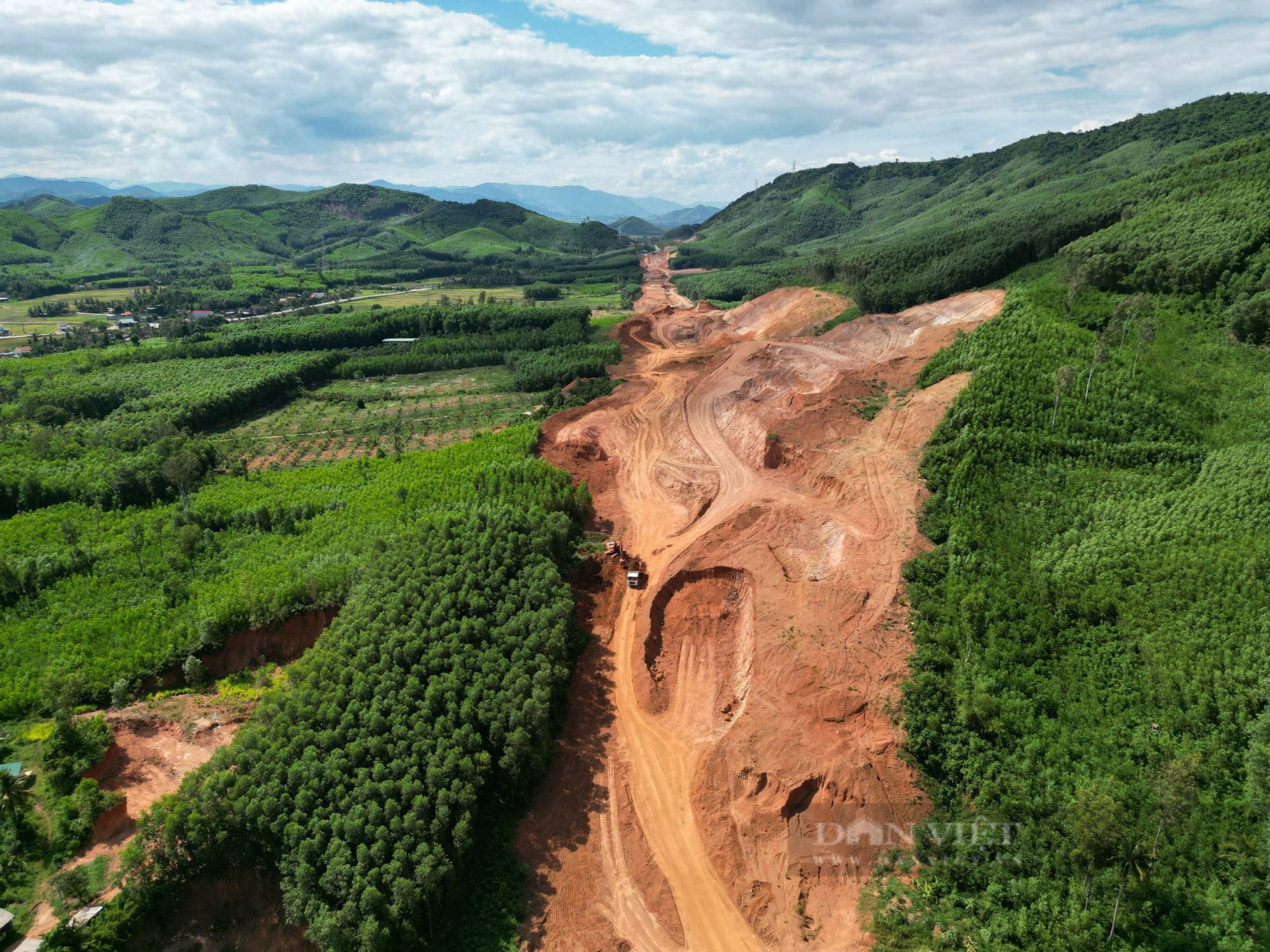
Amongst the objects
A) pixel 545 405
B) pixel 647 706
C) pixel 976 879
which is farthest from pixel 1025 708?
pixel 545 405

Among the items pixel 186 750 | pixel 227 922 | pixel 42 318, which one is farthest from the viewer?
pixel 42 318

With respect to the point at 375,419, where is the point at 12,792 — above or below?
below

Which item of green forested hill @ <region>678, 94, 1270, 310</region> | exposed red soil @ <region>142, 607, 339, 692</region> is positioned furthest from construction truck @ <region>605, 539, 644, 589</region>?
green forested hill @ <region>678, 94, 1270, 310</region>

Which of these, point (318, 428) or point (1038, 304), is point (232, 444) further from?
point (1038, 304)

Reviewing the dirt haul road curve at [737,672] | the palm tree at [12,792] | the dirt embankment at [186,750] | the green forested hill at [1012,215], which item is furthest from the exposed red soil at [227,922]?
the green forested hill at [1012,215]

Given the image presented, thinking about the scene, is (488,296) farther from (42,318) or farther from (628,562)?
(628,562)

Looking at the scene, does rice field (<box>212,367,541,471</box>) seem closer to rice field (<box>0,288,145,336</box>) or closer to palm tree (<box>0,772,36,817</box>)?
palm tree (<box>0,772,36,817</box>)

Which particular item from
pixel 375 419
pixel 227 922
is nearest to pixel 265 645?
pixel 227 922
